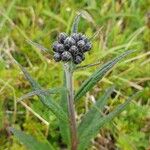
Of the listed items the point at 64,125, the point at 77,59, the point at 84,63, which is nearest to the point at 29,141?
the point at 64,125

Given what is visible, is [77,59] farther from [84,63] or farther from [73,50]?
[84,63]

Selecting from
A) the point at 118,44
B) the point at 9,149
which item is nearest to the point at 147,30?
the point at 118,44

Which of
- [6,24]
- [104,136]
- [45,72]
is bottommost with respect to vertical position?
[104,136]

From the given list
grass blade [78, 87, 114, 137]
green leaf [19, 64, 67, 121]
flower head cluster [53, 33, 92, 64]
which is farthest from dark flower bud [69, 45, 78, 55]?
grass blade [78, 87, 114, 137]

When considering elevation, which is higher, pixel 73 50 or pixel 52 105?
pixel 73 50

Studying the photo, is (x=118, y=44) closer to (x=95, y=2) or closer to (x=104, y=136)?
(x=95, y=2)

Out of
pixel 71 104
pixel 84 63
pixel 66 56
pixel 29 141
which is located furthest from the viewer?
pixel 84 63
